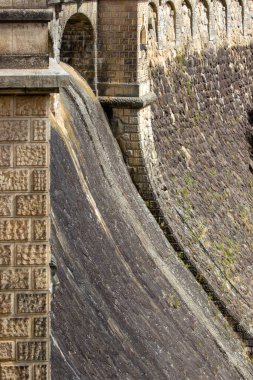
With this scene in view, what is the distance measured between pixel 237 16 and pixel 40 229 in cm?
1983

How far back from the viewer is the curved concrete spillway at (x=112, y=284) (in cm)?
1670

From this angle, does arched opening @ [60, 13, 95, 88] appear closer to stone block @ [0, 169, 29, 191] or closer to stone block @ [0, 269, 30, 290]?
stone block @ [0, 169, 29, 191]

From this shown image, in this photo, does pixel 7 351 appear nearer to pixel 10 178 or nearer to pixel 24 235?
pixel 24 235

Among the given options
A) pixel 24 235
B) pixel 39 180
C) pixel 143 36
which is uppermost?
pixel 143 36

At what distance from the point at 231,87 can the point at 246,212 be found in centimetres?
410

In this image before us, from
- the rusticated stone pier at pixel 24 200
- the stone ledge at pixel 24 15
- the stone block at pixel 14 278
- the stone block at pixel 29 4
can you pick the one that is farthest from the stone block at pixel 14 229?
the stone block at pixel 29 4

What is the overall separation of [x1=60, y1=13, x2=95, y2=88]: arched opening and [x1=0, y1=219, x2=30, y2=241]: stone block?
885cm

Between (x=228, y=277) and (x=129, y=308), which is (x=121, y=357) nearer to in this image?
(x=129, y=308)

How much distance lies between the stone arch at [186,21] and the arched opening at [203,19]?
69 centimetres

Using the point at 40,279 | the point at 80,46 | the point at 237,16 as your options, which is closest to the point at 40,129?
the point at 40,279

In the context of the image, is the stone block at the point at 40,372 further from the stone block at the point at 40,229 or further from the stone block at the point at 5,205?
the stone block at the point at 5,205

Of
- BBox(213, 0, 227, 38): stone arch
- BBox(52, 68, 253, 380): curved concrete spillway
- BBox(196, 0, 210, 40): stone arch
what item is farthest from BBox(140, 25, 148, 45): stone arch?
BBox(213, 0, 227, 38): stone arch

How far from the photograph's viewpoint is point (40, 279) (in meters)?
13.4

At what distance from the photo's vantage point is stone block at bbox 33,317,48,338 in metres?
13.4
